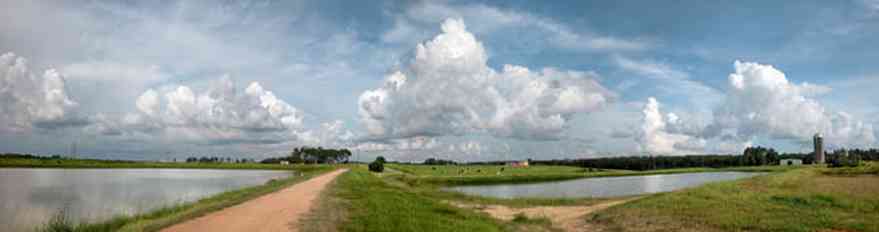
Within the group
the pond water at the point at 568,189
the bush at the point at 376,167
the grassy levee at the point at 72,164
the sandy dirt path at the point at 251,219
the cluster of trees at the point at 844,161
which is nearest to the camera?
the sandy dirt path at the point at 251,219

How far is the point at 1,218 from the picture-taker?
1991cm

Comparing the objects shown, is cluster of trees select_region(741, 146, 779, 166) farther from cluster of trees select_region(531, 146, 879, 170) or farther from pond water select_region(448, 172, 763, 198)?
pond water select_region(448, 172, 763, 198)

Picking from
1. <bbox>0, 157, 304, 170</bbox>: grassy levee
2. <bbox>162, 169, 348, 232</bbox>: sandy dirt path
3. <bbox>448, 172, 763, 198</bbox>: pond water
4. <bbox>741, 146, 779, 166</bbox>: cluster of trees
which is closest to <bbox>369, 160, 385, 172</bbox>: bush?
<bbox>448, 172, 763, 198</bbox>: pond water

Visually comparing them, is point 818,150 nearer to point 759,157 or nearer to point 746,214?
point 759,157

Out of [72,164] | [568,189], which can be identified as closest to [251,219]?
[568,189]

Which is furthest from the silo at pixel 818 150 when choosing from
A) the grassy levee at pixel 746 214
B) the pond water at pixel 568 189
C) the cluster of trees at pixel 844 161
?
the grassy levee at pixel 746 214

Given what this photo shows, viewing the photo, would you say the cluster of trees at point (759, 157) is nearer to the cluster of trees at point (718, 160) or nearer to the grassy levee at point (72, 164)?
the cluster of trees at point (718, 160)

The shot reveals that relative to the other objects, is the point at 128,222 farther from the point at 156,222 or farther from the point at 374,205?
the point at 374,205

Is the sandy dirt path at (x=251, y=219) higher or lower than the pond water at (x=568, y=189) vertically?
higher

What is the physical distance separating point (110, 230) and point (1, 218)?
8.80m

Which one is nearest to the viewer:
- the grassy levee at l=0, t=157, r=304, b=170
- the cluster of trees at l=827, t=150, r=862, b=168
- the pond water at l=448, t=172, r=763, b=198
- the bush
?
the pond water at l=448, t=172, r=763, b=198

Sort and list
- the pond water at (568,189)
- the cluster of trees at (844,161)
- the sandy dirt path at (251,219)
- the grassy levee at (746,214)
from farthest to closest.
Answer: the cluster of trees at (844,161)
the pond water at (568,189)
the sandy dirt path at (251,219)
the grassy levee at (746,214)

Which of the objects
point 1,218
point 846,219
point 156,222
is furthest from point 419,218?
point 1,218

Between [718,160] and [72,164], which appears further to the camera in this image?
[718,160]
